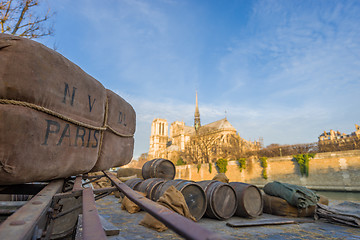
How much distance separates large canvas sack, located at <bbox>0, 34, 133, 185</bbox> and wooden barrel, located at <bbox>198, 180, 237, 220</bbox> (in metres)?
4.01

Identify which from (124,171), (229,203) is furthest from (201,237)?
(124,171)

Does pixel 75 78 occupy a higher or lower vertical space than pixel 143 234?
higher

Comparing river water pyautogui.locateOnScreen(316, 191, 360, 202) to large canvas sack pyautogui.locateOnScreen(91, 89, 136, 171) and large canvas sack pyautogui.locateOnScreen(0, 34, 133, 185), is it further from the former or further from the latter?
large canvas sack pyautogui.locateOnScreen(0, 34, 133, 185)

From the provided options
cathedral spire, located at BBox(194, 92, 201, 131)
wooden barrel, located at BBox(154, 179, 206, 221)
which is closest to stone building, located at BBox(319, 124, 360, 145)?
wooden barrel, located at BBox(154, 179, 206, 221)

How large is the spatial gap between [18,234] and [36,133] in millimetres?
1180

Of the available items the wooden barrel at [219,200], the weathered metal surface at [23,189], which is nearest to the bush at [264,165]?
the wooden barrel at [219,200]

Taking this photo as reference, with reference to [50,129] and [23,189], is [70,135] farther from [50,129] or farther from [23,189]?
[23,189]

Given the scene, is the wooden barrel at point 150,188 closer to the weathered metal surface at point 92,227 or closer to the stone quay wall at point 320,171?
the weathered metal surface at point 92,227

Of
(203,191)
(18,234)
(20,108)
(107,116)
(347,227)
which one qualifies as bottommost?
(347,227)

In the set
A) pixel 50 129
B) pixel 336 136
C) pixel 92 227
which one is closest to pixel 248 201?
pixel 50 129

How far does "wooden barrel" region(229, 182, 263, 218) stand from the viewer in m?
5.63

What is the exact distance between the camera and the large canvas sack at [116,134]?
2.84 metres

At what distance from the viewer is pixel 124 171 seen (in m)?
17.5

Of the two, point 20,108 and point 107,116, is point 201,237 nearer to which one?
point 20,108
